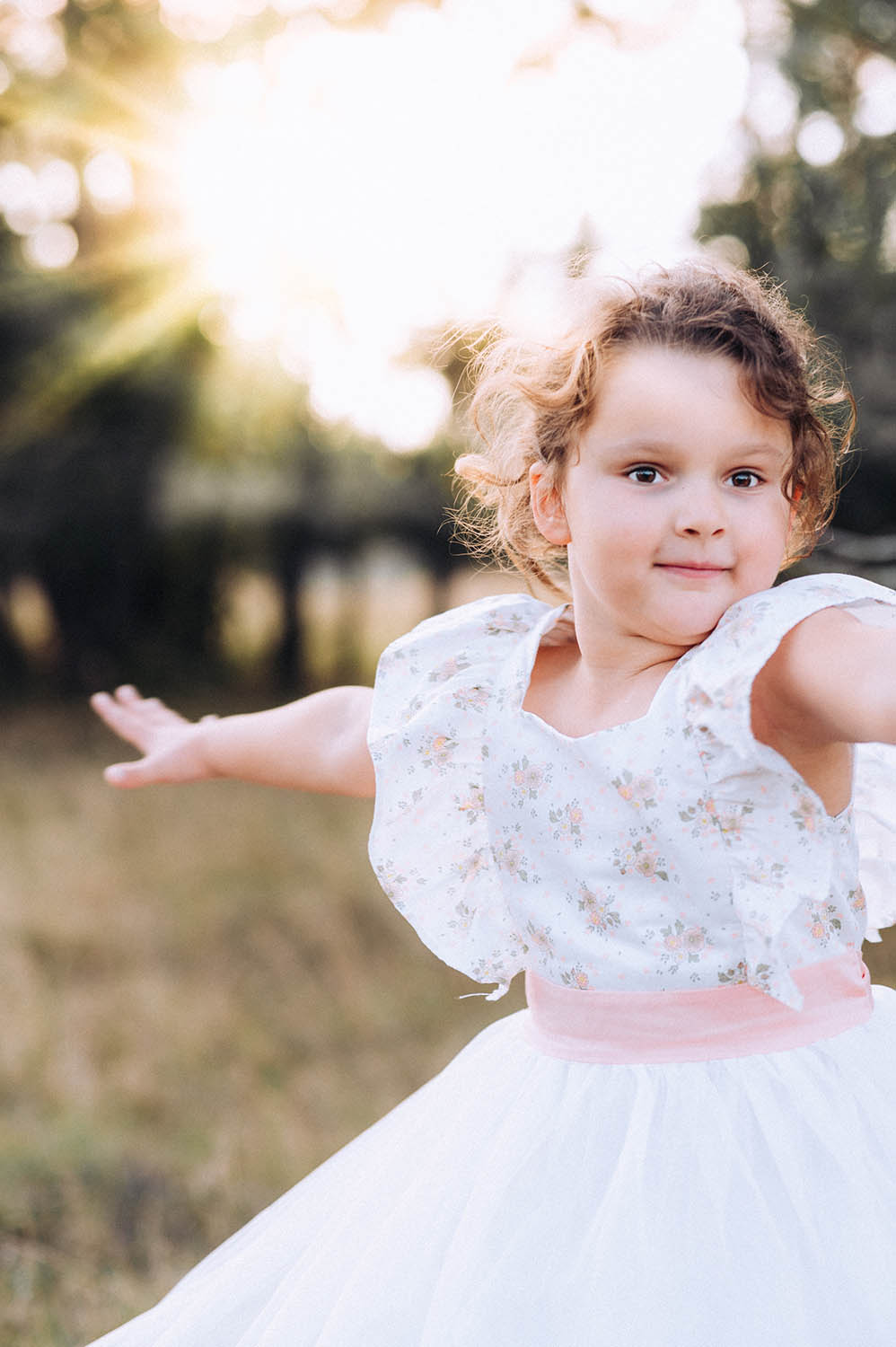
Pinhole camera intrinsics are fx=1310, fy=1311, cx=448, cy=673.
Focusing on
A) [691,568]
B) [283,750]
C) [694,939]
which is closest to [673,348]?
[691,568]

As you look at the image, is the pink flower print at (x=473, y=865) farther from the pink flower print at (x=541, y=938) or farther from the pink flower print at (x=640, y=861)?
the pink flower print at (x=640, y=861)

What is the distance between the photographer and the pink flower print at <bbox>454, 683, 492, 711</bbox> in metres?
1.57

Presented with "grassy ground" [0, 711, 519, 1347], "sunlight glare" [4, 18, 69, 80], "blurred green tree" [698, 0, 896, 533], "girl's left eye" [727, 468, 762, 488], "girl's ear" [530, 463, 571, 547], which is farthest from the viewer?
"sunlight glare" [4, 18, 69, 80]

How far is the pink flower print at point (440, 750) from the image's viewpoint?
1.57m

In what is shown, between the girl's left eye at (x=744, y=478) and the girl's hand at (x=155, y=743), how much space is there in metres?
0.83

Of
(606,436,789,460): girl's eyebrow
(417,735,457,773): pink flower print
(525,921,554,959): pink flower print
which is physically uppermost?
(606,436,789,460): girl's eyebrow

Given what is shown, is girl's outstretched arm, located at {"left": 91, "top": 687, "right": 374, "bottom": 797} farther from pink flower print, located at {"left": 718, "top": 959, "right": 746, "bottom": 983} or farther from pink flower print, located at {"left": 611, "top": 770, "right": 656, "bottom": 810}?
pink flower print, located at {"left": 718, "top": 959, "right": 746, "bottom": 983}

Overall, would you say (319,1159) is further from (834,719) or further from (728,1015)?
(834,719)

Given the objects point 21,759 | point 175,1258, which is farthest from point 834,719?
point 21,759

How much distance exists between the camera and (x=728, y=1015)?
4.47ft

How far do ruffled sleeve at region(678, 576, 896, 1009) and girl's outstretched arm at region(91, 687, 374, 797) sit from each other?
55 cm

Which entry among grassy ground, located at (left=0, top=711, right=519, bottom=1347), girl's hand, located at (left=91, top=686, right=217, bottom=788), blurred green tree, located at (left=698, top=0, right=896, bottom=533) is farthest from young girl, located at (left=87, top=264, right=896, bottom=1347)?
blurred green tree, located at (left=698, top=0, right=896, bottom=533)

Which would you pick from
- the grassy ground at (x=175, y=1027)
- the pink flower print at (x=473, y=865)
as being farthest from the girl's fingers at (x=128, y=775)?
the grassy ground at (x=175, y=1027)

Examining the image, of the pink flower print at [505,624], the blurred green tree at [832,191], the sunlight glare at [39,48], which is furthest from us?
the sunlight glare at [39,48]
